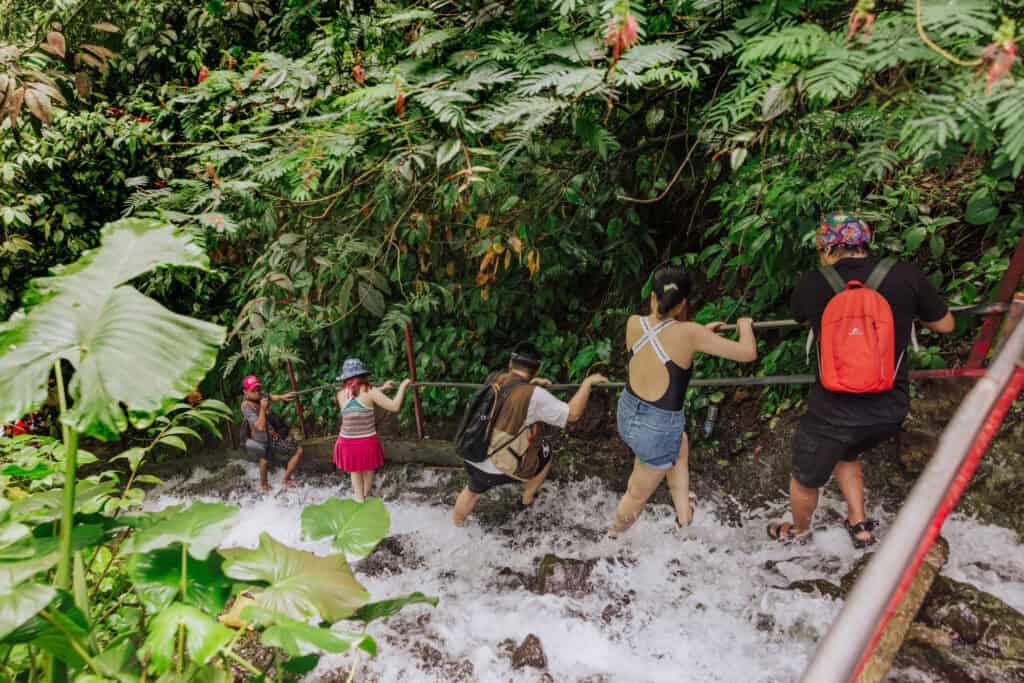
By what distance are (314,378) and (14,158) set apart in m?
3.73

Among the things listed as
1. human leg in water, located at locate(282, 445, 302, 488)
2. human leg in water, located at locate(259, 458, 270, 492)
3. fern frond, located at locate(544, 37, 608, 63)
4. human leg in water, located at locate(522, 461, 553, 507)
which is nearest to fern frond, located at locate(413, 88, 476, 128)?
fern frond, located at locate(544, 37, 608, 63)

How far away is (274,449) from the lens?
5.95 meters

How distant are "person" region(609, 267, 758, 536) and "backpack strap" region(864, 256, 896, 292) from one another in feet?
1.75

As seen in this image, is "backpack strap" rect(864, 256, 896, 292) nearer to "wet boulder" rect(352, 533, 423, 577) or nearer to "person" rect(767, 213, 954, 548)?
"person" rect(767, 213, 954, 548)

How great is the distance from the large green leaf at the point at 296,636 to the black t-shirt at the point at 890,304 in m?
2.41

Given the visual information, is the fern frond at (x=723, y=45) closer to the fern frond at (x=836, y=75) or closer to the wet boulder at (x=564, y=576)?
the fern frond at (x=836, y=75)

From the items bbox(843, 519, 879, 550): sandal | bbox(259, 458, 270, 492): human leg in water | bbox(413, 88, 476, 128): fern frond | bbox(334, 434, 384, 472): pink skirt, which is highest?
bbox(413, 88, 476, 128): fern frond

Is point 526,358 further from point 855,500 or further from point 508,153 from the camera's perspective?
Answer: point 855,500

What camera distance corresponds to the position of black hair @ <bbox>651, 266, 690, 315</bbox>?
2.89 metres

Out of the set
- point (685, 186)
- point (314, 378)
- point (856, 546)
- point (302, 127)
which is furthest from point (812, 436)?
point (314, 378)

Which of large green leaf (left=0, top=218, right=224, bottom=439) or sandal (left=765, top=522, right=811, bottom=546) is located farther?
sandal (left=765, top=522, right=811, bottom=546)

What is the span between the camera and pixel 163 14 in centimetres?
602

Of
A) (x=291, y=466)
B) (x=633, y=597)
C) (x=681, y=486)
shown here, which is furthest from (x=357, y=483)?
(x=681, y=486)

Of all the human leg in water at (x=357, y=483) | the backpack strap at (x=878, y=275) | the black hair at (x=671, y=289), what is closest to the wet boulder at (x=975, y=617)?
the backpack strap at (x=878, y=275)
